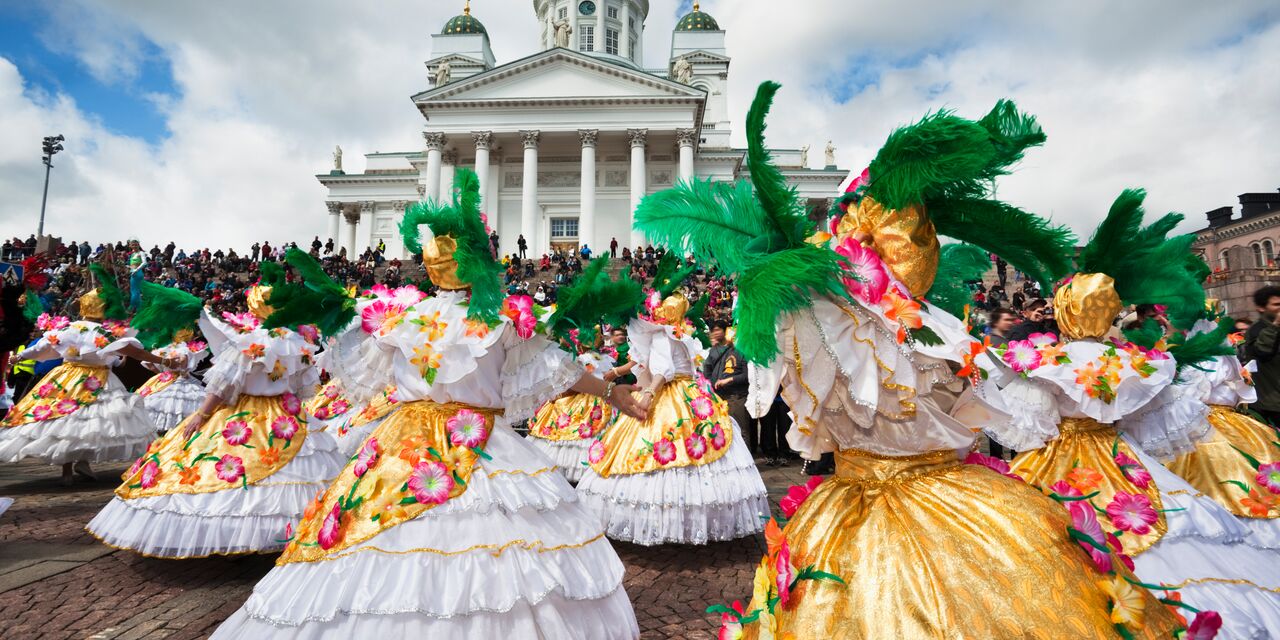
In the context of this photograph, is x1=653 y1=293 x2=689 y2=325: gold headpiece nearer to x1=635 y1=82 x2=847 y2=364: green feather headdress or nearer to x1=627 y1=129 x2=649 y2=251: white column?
x1=635 y1=82 x2=847 y2=364: green feather headdress

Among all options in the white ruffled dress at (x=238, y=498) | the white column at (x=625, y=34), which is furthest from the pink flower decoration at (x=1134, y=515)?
the white column at (x=625, y=34)

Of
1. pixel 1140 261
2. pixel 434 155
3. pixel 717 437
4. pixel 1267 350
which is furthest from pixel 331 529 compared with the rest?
pixel 434 155

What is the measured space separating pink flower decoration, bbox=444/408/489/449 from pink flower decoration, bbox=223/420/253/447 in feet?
8.05

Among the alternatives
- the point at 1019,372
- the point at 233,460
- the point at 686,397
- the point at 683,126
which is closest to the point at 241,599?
the point at 233,460

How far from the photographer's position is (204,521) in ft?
13.4

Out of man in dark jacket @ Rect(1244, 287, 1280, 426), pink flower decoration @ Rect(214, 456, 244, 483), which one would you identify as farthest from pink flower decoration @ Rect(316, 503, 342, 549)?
man in dark jacket @ Rect(1244, 287, 1280, 426)

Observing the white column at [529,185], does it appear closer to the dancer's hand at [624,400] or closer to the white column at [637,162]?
the white column at [637,162]

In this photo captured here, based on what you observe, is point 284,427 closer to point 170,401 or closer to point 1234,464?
point 1234,464

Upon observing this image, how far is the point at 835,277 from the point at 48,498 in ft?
27.9

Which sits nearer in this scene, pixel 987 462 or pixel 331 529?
pixel 987 462

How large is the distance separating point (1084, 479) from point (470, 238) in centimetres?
305

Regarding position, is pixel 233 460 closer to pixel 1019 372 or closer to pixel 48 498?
pixel 48 498

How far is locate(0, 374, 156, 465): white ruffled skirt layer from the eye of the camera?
6.47 meters

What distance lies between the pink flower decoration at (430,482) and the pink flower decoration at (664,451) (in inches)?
102
